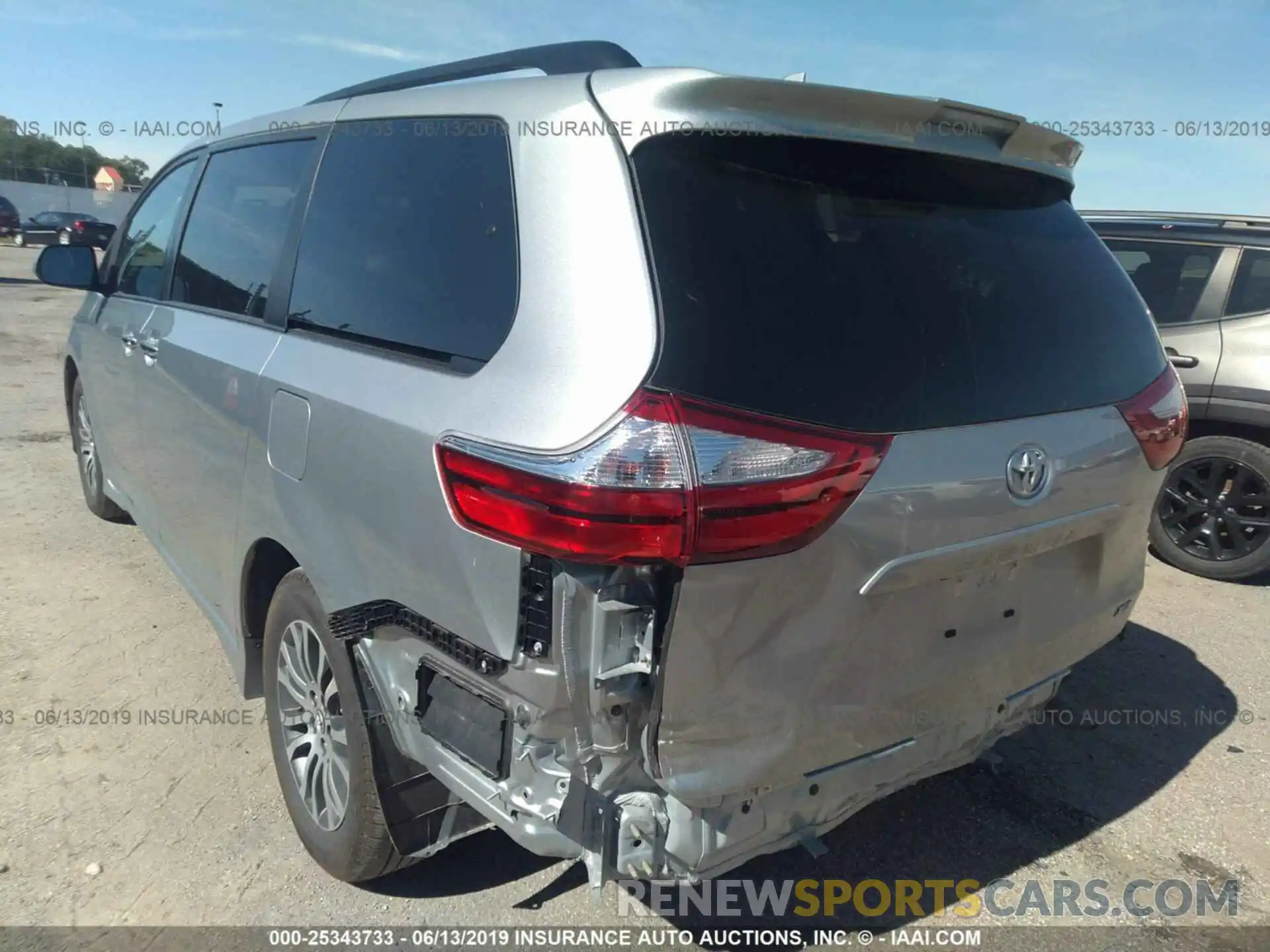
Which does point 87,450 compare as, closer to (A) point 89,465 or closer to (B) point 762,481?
(A) point 89,465

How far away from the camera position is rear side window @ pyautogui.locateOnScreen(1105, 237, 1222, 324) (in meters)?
5.41

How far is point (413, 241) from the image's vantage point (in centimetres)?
221

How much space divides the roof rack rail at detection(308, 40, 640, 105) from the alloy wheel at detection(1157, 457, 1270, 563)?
4489 millimetres

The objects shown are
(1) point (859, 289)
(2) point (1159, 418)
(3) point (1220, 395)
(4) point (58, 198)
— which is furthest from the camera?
(4) point (58, 198)

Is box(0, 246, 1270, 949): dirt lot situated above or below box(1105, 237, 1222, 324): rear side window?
below

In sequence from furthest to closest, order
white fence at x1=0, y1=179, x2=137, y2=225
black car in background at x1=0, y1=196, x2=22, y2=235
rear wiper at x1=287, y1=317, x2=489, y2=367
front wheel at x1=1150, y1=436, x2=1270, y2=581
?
1. white fence at x1=0, y1=179, x2=137, y2=225
2. black car in background at x1=0, y1=196, x2=22, y2=235
3. front wheel at x1=1150, y1=436, x2=1270, y2=581
4. rear wiper at x1=287, y1=317, x2=489, y2=367

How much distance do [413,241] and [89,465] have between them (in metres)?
3.95

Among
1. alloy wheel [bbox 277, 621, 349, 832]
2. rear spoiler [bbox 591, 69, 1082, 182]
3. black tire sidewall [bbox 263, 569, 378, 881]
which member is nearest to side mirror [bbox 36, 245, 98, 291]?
black tire sidewall [bbox 263, 569, 378, 881]

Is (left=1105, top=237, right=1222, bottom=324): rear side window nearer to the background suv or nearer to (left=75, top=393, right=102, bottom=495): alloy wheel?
the background suv

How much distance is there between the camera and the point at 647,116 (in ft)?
5.84

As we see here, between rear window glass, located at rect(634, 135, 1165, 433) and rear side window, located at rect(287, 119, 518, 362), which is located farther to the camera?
rear side window, located at rect(287, 119, 518, 362)

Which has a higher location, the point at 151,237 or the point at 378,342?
the point at 151,237

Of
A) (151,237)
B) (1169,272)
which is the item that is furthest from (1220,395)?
(151,237)

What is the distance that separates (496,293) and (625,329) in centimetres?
37
